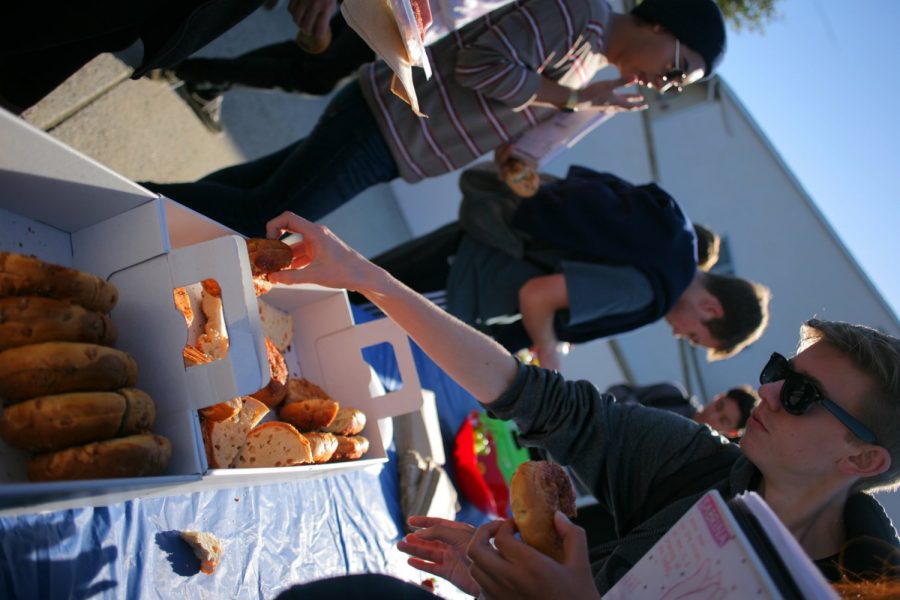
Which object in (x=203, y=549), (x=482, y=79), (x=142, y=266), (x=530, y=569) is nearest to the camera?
(x=530, y=569)

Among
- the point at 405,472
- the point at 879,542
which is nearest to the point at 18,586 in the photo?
the point at 405,472

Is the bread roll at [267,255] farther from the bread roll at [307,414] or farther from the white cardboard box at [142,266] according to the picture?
the bread roll at [307,414]

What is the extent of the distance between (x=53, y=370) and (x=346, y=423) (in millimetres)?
804

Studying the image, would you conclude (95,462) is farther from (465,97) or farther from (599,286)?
(599,286)

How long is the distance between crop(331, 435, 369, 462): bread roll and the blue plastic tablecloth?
13 cm

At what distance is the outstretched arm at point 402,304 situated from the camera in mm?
1358

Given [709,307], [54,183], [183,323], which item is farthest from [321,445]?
[709,307]

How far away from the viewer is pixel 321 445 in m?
1.44

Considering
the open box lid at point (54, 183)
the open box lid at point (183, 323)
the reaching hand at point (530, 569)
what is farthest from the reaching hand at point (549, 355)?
the open box lid at point (54, 183)

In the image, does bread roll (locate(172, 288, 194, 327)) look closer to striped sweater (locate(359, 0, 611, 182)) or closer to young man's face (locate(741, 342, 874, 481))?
striped sweater (locate(359, 0, 611, 182))

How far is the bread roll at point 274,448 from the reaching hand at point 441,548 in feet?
0.91

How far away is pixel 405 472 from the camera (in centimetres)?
217

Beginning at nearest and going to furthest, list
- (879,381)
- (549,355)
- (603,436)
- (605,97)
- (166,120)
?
(879,381) → (603,436) → (605,97) → (549,355) → (166,120)

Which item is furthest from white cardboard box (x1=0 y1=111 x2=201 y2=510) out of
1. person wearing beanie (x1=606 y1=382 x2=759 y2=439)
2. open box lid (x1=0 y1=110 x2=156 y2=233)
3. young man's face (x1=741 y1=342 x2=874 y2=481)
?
person wearing beanie (x1=606 y1=382 x2=759 y2=439)
